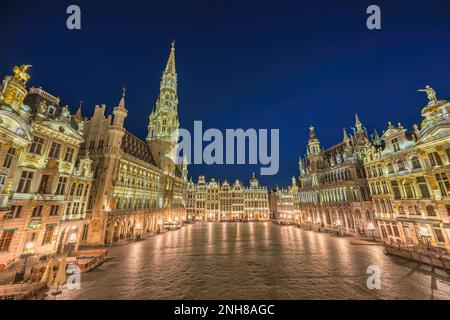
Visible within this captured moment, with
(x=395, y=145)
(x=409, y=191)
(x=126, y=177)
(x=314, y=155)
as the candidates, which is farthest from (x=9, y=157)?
(x=314, y=155)

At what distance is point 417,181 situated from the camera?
2259 cm

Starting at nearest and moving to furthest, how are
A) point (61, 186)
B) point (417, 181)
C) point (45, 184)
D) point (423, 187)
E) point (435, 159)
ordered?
point (45, 184)
point (435, 159)
point (61, 186)
point (423, 187)
point (417, 181)

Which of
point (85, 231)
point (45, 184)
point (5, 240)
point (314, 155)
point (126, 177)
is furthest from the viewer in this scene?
point (314, 155)

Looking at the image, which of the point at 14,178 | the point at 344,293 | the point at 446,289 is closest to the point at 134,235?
the point at 14,178

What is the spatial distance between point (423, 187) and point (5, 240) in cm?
4431

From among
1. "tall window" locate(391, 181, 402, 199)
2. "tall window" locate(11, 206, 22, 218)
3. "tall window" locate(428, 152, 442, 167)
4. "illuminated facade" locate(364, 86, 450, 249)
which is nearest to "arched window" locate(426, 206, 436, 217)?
"illuminated facade" locate(364, 86, 450, 249)

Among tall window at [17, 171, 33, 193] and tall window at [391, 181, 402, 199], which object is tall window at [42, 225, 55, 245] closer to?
tall window at [17, 171, 33, 193]

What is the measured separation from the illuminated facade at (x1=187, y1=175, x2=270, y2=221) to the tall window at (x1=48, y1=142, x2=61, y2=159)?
191ft

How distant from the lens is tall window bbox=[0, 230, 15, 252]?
1561 cm

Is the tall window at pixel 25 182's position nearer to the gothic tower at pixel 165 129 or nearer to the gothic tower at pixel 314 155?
the gothic tower at pixel 165 129

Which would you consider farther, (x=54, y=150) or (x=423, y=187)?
(x=423, y=187)

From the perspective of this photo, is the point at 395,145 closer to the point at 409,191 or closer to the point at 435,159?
the point at 435,159

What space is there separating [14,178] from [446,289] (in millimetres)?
34869

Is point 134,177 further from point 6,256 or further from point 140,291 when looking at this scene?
point 140,291
